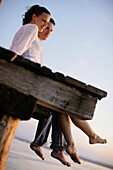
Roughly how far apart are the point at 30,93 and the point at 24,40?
851 mm

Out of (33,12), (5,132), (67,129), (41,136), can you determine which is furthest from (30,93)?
(33,12)

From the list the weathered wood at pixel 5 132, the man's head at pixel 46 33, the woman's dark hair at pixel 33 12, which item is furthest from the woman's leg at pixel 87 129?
the woman's dark hair at pixel 33 12

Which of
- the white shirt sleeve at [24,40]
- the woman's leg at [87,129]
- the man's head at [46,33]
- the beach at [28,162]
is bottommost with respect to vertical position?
the beach at [28,162]

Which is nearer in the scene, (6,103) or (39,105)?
(6,103)

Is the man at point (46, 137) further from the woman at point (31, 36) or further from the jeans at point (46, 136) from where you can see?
the woman at point (31, 36)

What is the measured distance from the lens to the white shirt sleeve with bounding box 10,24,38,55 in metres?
1.90

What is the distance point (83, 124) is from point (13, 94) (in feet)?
3.43

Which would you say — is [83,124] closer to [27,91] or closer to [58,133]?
[58,133]

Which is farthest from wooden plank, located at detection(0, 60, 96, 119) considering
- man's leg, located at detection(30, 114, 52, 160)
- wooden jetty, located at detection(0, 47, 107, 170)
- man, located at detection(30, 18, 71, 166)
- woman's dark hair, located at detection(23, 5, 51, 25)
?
woman's dark hair, located at detection(23, 5, 51, 25)

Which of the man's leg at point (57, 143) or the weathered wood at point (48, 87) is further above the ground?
the weathered wood at point (48, 87)

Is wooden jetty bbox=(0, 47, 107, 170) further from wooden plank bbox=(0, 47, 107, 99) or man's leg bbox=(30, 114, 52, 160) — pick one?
man's leg bbox=(30, 114, 52, 160)

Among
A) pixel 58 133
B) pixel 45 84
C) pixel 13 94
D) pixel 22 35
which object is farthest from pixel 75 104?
pixel 58 133

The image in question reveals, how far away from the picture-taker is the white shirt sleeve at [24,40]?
1904 millimetres

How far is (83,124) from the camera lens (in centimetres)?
204
